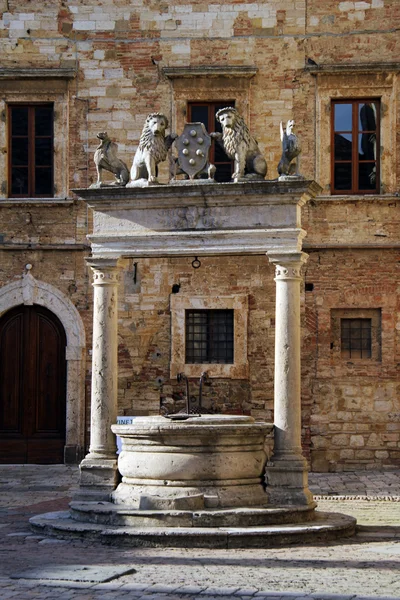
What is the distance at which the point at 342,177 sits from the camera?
19.8 metres

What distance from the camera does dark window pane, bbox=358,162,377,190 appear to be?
64.7 feet

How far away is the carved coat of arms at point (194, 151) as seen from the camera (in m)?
12.9

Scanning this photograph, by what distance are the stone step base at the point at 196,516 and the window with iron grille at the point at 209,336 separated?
7807 mm

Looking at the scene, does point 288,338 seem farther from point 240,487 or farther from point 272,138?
point 272,138

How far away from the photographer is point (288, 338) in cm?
1248

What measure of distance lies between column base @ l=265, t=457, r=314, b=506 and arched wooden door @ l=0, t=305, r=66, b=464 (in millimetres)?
8107

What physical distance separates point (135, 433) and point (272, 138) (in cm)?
882

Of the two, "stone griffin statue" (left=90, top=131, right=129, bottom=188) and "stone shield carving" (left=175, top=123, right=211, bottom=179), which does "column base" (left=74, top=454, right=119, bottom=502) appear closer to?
"stone griffin statue" (left=90, top=131, right=129, bottom=188)

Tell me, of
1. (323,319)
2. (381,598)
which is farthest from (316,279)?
(381,598)

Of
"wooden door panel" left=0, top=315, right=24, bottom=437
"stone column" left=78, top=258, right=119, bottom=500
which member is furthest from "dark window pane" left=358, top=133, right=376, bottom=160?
"stone column" left=78, top=258, right=119, bottom=500

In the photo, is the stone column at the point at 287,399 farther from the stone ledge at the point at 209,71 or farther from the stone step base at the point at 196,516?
the stone ledge at the point at 209,71

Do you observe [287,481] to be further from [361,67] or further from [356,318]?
[361,67]

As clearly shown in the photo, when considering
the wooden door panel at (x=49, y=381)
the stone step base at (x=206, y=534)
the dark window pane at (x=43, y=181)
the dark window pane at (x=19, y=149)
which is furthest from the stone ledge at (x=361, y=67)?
the stone step base at (x=206, y=534)

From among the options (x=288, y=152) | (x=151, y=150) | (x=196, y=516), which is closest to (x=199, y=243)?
(x=151, y=150)
